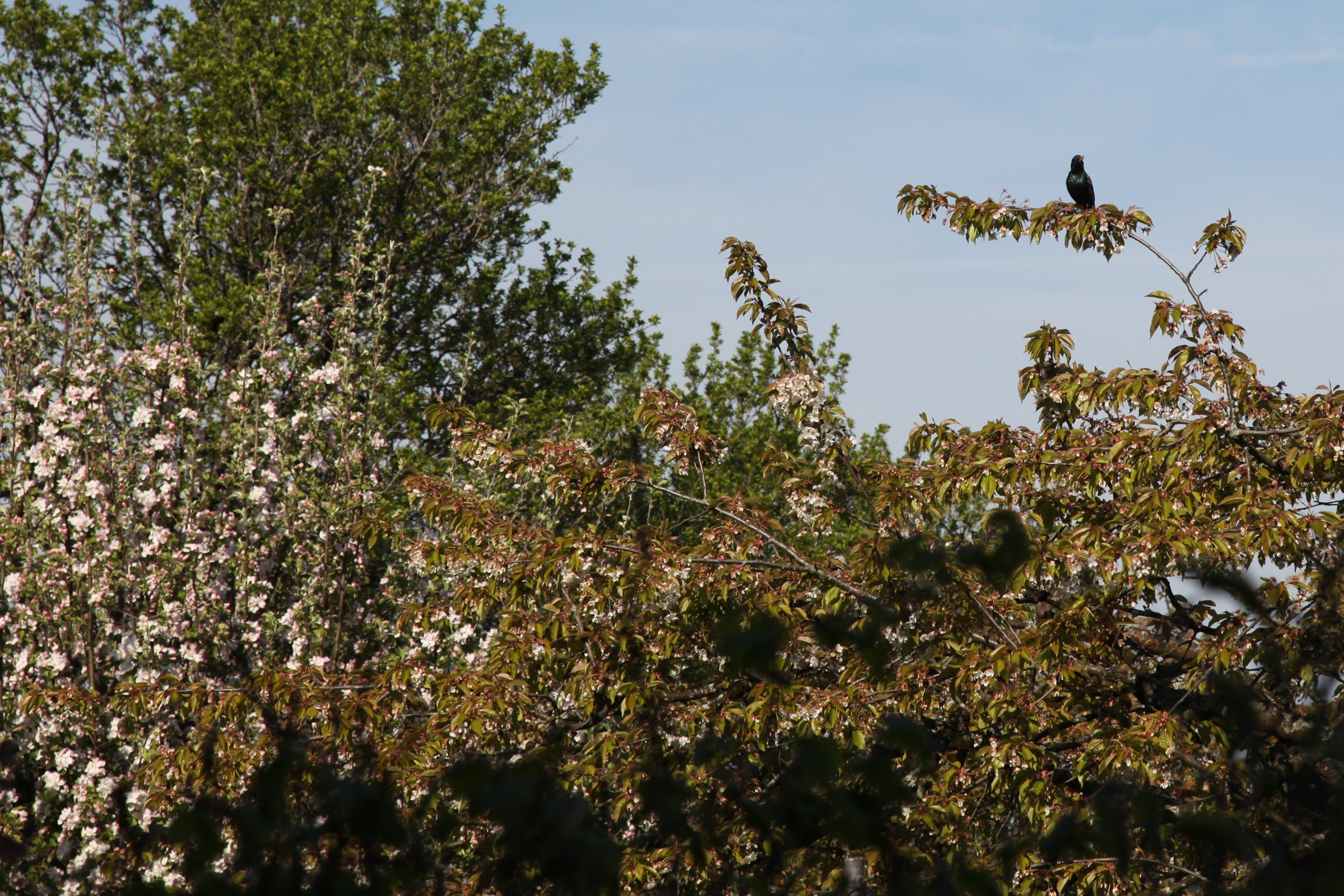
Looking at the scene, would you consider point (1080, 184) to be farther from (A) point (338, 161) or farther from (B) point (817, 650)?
(A) point (338, 161)

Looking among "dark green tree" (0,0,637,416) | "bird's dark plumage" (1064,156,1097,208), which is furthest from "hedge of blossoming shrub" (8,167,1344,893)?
"dark green tree" (0,0,637,416)

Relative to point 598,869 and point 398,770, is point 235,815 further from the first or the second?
point 398,770

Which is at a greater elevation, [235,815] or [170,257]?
[170,257]

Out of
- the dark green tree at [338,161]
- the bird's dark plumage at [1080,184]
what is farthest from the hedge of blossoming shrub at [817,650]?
the dark green tree at [338,161]

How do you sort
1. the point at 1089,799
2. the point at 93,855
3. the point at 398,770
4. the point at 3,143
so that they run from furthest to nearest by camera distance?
the point at 3,143, the point at 93,855, the point at 398,770, the point at 1089,799

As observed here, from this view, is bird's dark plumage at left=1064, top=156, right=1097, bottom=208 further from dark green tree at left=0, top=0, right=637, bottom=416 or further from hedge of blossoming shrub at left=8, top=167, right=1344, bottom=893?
dark green tree at left=0, top=0, right=637, bottom=416

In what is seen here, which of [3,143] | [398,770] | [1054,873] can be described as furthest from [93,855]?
[3,143]

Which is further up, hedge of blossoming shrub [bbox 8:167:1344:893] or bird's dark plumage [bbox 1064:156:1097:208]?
bird's dark plumage [bbox 1064:156:1097:208]

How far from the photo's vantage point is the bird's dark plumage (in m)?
6.98

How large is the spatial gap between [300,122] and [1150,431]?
11.5 m

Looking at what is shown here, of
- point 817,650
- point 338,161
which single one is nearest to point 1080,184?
point 817,650

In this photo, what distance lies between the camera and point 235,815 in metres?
2.03

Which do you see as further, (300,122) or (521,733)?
(300,122)

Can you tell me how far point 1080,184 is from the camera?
23.1 ft
